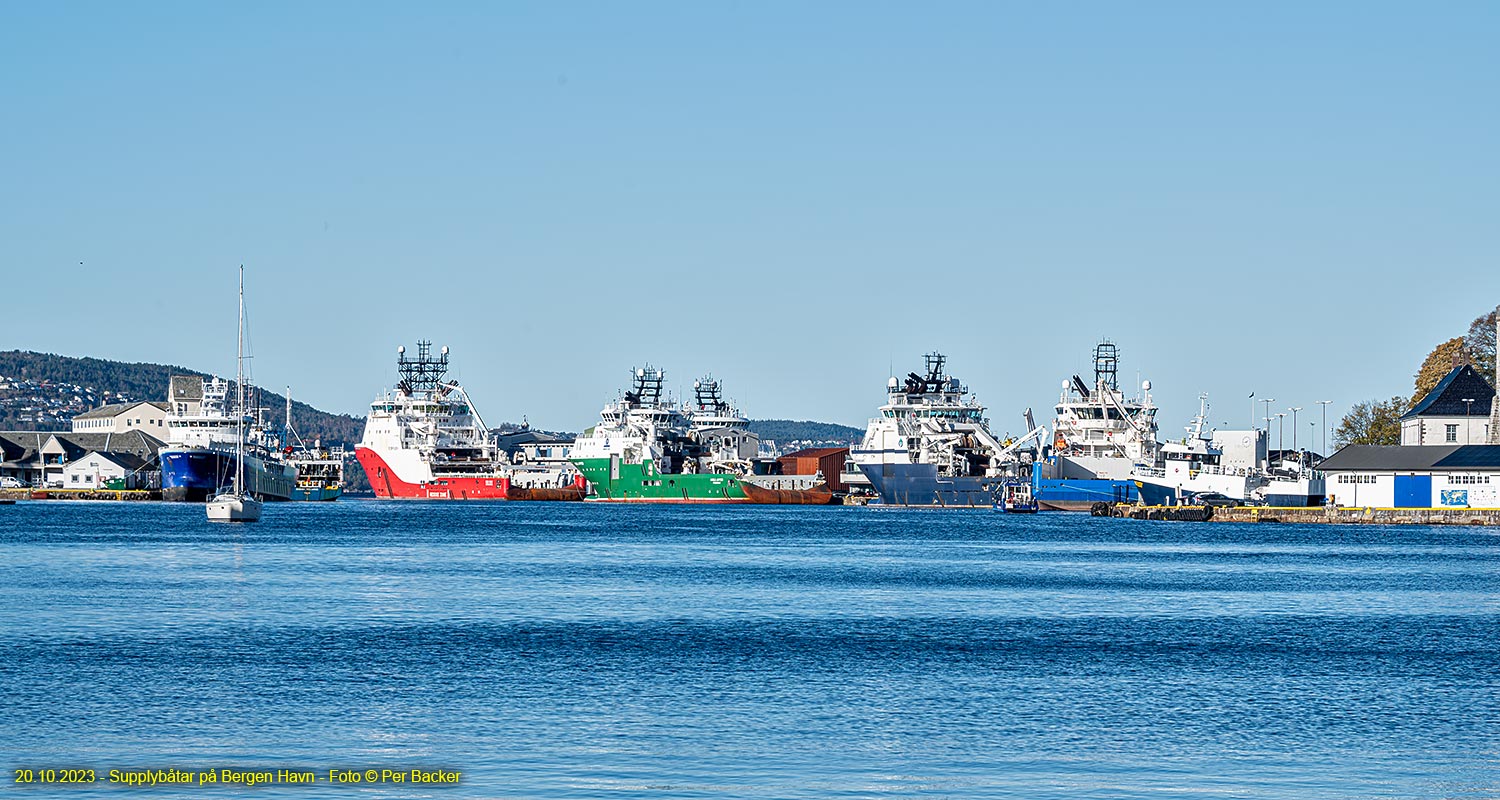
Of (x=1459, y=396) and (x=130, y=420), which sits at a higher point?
(x=130, y=420)

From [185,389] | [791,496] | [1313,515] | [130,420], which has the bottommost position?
[1313,515]

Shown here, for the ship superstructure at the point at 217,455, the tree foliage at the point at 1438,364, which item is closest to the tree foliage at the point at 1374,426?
the tree foliage at the point at 1438,364

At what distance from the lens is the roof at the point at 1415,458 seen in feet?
289

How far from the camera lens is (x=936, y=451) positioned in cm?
13175

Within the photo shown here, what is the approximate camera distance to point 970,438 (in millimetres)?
134250

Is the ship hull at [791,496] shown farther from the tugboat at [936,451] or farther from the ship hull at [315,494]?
the ship hull at [315,494]

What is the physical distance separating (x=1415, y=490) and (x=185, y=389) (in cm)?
11421

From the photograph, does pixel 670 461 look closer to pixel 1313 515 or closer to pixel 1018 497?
pixel 1018 497

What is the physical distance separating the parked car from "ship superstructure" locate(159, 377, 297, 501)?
56.9 metres

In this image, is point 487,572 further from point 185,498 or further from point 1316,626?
point 185,498

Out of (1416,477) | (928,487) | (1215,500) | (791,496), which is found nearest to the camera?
(1416,477)

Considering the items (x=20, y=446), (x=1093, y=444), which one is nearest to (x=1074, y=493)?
(x=1093, y=444)

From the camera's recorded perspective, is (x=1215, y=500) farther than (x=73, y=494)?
No

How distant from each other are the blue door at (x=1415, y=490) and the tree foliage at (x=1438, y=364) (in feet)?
64.7
